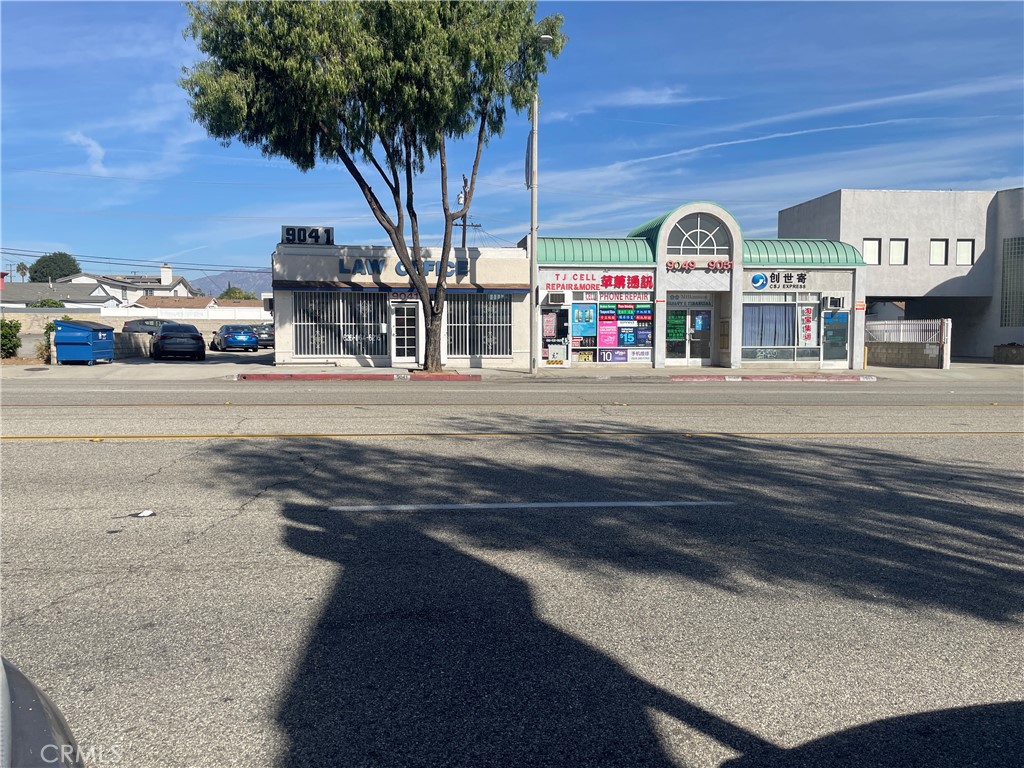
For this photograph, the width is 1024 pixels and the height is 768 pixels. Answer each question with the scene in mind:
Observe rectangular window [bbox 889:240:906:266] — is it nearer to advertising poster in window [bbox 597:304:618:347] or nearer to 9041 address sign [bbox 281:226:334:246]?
advertising poster in window [bbox 597:304:618:347]

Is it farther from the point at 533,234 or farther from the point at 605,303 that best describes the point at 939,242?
the point at 533,234

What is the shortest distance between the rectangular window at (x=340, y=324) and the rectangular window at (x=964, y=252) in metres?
29.8

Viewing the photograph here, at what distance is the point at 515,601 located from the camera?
454 cm

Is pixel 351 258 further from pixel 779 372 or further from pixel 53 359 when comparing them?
pixel 779 372

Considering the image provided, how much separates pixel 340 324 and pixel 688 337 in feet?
42.3

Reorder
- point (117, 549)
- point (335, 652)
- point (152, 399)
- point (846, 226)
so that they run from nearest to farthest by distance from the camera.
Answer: point (335, 652), point (117, 549), point (152, 399), point (846, 226)

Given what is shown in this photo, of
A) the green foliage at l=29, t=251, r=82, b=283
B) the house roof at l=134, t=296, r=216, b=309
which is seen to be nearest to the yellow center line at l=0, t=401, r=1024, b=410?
the house roof at l=134, t=296, r=216, b=309

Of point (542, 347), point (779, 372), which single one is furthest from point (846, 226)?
point (542, 347)

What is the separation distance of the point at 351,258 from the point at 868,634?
25149mm

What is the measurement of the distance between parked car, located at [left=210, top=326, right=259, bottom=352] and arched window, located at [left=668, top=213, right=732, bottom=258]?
21361 millimetres

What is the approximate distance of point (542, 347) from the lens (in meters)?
29.0

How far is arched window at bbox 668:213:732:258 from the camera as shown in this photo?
96.2ft

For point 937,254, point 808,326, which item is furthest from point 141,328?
point 937,254

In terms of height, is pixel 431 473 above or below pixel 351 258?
below
